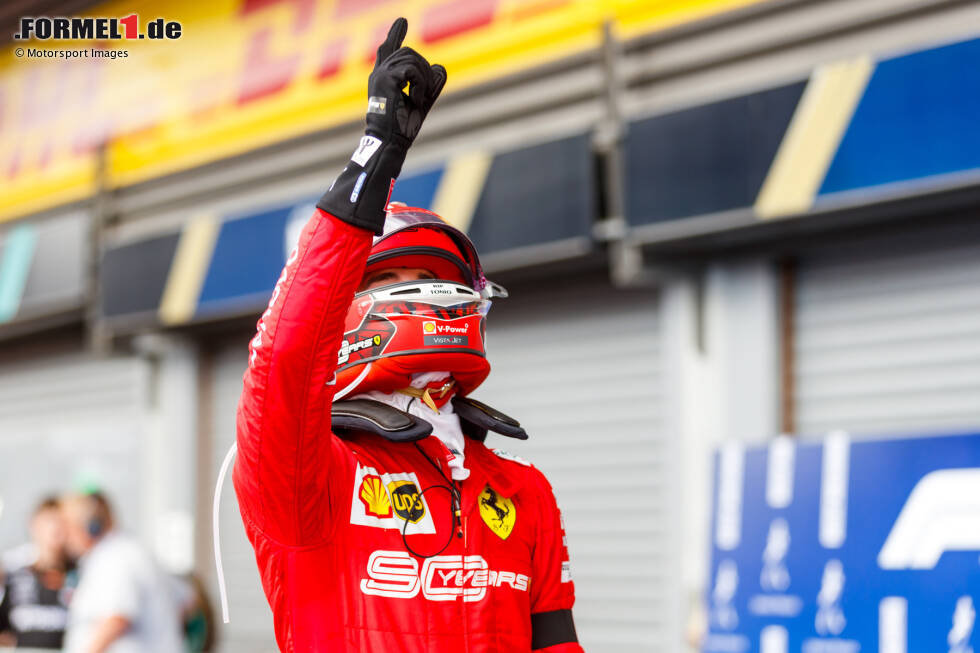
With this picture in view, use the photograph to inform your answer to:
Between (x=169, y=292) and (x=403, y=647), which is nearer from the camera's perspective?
(x=403, y=647)

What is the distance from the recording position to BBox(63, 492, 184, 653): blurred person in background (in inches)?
231

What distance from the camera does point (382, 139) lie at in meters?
2.18

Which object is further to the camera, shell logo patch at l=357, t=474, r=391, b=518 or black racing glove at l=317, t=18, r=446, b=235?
shell logo patch at l=357, t=474, r=391, b=518

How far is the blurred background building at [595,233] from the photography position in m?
6.14

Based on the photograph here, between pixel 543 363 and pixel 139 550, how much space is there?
9.81 feet

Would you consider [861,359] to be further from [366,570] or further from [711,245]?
Result: [366,570]

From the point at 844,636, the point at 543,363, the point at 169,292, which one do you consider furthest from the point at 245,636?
the point at 844,636

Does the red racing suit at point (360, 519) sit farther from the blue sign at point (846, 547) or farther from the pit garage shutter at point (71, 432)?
the pit garage shutter at point (71, 432)

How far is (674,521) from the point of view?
7242 mm

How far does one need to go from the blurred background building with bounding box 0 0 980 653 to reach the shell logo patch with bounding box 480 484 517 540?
243 cm

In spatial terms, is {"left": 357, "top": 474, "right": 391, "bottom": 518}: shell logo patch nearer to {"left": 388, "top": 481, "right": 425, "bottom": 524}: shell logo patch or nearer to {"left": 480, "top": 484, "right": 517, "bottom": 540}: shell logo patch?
{"left": 388, "top": 481, "right": 425, "bottom": 524}: shell logo patch

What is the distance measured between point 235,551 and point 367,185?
8.52 m

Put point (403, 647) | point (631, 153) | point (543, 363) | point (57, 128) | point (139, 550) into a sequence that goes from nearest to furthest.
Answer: point (403, 647)
point (139, 550)
point (631, 153)
point (543, 363)
point (57, 128)

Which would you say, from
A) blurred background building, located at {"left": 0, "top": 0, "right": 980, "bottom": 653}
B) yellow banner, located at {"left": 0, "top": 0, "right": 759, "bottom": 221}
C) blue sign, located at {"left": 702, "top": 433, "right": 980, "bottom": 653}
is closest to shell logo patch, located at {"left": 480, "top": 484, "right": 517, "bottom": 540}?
blue sign, located at {"left": 702, "top": 433, "right": 980, "bottom": 653}
